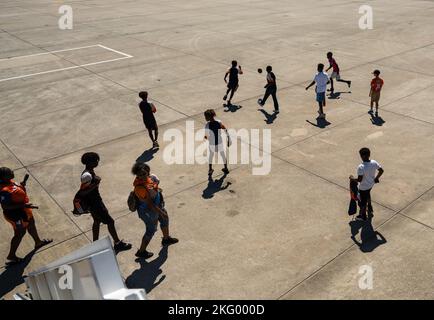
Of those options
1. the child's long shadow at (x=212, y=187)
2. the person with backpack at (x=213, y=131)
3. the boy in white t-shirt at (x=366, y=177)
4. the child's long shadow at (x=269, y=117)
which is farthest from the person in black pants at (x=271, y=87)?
the boy in white t-shirt at (x=366, y=177)

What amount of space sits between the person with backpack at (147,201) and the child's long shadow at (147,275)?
164mm

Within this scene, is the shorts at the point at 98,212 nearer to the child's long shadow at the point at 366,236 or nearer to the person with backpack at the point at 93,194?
the person with backpack at the point at 93,194

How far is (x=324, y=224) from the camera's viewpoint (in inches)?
267

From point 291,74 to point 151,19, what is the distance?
1534cm

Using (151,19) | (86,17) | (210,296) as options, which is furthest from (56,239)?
(86,17)

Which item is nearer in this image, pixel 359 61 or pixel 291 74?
pixel 291 74

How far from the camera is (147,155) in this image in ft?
31.1

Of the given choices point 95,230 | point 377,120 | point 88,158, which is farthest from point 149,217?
point 377,120

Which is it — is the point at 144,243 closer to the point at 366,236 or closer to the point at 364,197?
the point at 366,236

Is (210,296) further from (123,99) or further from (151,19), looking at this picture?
(151,19)

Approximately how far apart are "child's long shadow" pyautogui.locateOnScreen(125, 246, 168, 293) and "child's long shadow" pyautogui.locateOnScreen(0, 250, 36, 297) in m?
1.70

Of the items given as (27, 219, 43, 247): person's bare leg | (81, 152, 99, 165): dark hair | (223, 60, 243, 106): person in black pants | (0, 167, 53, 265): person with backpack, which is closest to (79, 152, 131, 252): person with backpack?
(81, 152, 99, 165): dark hair

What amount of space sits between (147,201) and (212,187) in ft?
8.22

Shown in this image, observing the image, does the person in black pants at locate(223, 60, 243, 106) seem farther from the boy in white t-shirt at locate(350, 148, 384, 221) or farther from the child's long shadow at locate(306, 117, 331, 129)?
the boy in white t-shirt at locate(350, 148, 384, 221)
